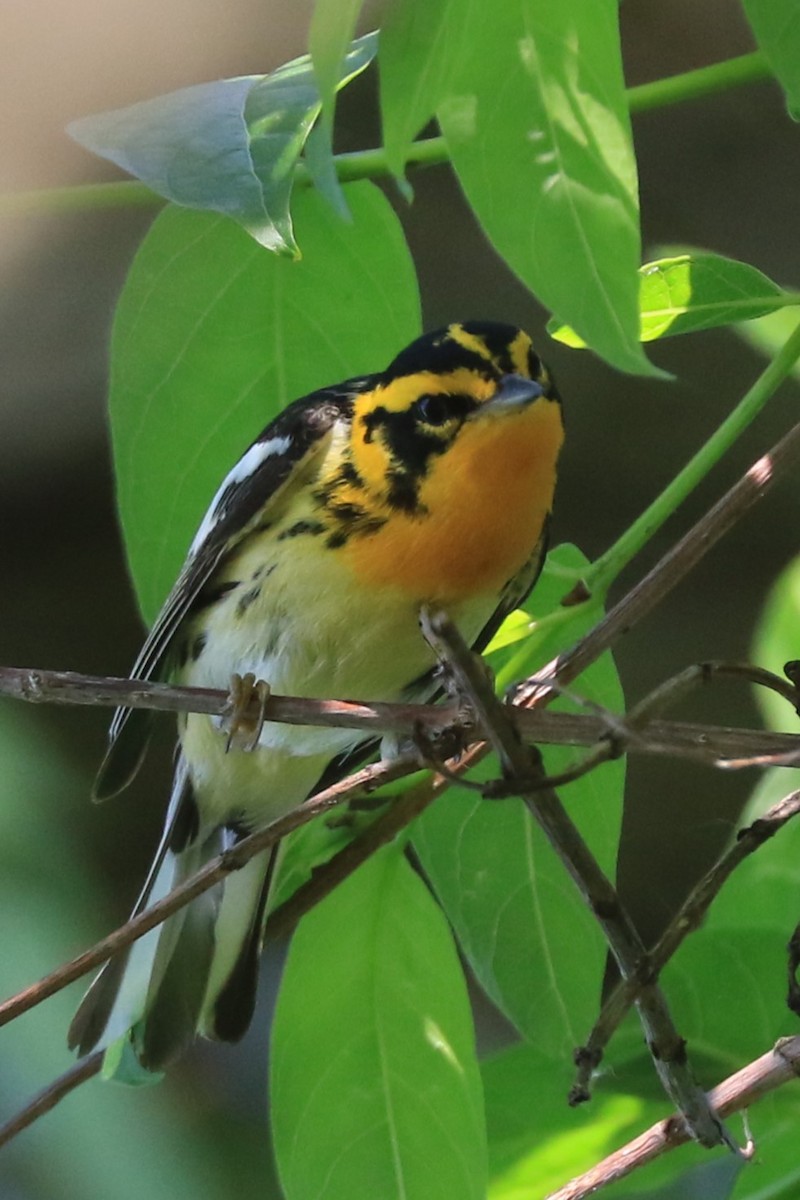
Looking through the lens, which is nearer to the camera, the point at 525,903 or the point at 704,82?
the point at 704,82

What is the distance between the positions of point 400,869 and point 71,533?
1633 millimetres

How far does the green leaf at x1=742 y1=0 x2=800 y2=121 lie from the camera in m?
0.55

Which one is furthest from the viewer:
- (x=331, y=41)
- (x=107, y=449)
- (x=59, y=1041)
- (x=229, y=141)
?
(x=107, y=449)

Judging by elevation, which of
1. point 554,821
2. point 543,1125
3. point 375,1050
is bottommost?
point 543,1125

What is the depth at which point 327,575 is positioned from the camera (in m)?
0.93

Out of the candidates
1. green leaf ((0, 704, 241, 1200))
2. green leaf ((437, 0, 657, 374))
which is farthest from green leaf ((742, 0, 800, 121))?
green leaf ((0, 704, 241, 1200))

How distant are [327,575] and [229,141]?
0.40 meters

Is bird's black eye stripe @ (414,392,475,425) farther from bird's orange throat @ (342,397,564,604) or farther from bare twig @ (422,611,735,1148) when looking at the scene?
bare twig @ (422,611,735,1148)

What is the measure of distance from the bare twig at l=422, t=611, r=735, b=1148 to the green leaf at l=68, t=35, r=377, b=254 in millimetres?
170

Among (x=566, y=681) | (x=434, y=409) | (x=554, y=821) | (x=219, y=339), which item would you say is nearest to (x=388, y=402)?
(x=434, y=409)

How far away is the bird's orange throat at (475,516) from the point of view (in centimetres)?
88

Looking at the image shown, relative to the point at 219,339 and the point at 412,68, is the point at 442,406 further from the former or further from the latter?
the point at 412,68

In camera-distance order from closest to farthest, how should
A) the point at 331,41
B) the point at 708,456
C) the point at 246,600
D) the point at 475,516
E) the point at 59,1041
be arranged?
the point at 331,41 < the point at 708,456 < the point at 475,516 < the point at 246,600 < the point at 59,1041

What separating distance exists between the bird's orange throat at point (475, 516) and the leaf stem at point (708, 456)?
6.1 inches
